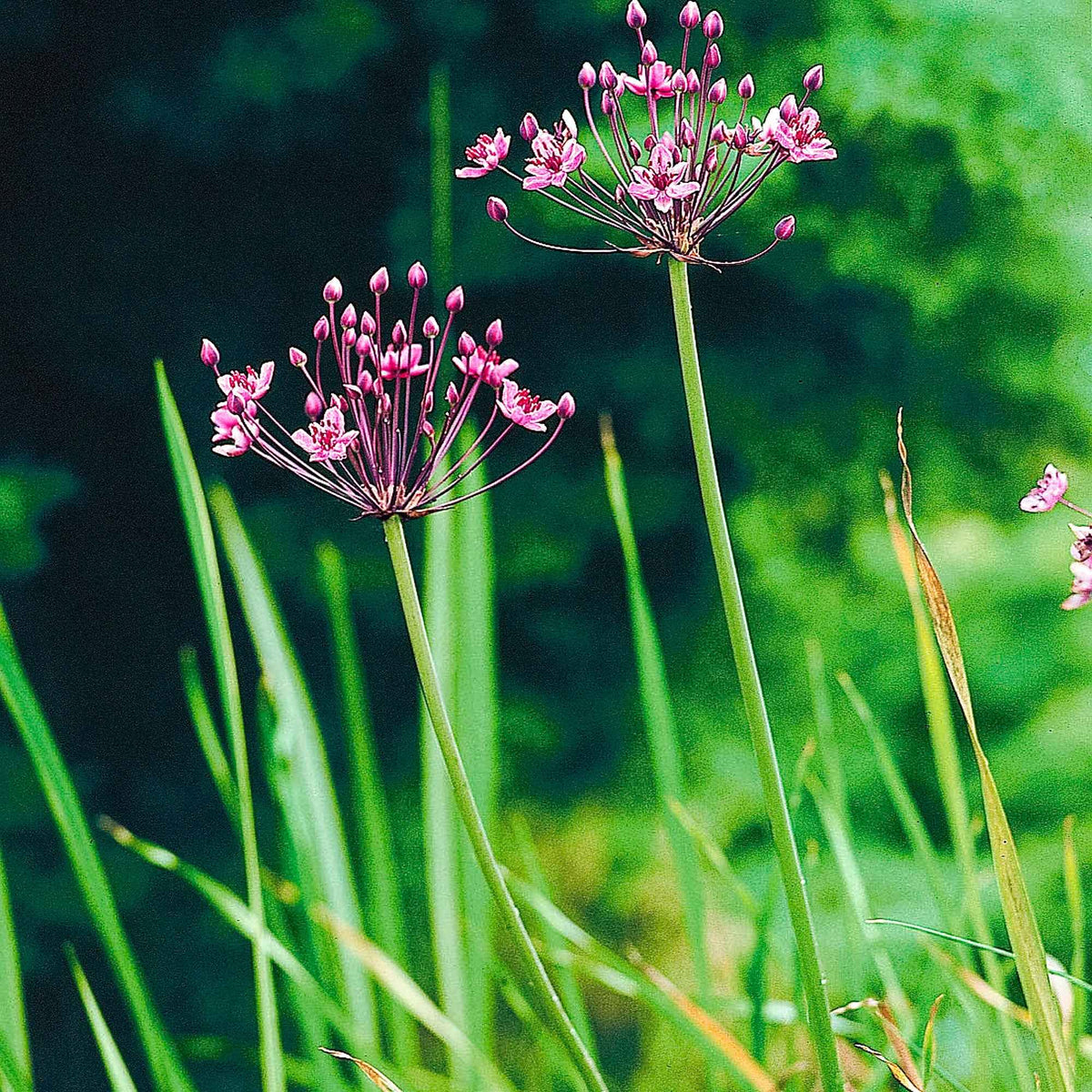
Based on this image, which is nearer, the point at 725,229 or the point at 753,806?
the point at 725,229

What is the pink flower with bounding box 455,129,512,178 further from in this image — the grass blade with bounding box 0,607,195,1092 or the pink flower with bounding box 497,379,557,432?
the grass blade with bounding box 0,607,195,1092

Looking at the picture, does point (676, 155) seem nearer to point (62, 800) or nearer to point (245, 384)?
point (245, 384)

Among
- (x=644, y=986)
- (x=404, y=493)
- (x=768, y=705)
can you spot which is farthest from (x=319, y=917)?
(x=768, y=705)

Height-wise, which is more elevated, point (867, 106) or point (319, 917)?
point (867, 106)

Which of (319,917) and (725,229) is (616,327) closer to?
(725,229)

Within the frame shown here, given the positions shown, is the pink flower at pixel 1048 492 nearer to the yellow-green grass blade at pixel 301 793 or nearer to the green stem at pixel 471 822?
the green stem at pixel 471 822

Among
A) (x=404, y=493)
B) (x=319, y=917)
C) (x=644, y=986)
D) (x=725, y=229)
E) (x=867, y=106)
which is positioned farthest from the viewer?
(x=725, y=229)

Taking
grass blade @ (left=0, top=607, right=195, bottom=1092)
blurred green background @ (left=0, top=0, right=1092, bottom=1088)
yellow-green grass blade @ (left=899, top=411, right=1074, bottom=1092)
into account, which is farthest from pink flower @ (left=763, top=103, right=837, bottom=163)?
blurred green background @ (left=0, top=0, right=1092, bottom=1088)
